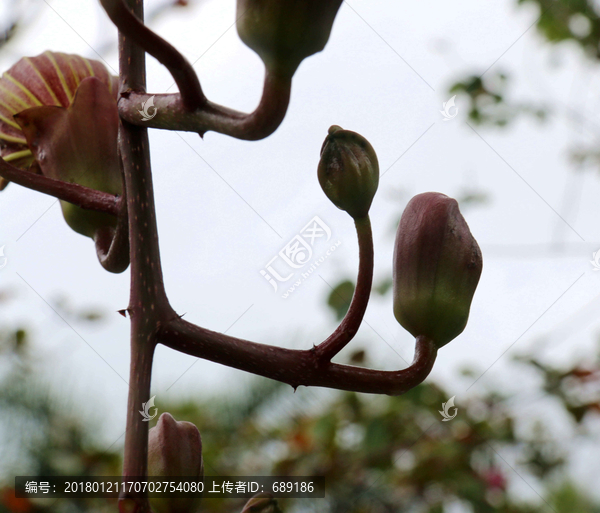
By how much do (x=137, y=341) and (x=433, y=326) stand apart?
0.44 feet

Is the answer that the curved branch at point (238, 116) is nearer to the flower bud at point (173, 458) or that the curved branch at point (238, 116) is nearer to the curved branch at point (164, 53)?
the curved branch at point (164, 53)

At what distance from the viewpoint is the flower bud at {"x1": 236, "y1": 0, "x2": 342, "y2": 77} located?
0.68 ft

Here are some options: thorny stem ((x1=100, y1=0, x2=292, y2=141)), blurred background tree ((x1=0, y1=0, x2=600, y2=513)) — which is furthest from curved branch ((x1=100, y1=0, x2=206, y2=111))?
blurred background tree ((x1=0, y1=0, x2=600, y2=513))

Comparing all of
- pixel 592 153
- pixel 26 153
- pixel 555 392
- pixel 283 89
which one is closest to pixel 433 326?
pixel 283 89

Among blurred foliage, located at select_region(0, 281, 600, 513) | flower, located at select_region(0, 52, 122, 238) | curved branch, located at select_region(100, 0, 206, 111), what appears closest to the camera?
curved branch, located at select_region(100, 0, 206, 111)

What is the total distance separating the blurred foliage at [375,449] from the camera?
3.30 ft

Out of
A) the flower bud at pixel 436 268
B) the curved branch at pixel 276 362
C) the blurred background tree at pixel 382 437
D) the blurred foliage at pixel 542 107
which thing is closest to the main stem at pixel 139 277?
the curved branch at pixel 276 362

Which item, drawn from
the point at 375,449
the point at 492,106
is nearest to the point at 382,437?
the point at 375,449

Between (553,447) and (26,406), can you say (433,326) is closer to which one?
(553,447)

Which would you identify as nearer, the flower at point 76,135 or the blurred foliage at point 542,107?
the flower at point 76,135

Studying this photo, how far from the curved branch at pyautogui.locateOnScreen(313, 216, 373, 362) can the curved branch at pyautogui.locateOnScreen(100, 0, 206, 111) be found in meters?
0.10

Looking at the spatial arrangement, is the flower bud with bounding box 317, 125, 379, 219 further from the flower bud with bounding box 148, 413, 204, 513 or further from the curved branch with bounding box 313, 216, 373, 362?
the flower bud with bounding box 148, 413, 204, 513

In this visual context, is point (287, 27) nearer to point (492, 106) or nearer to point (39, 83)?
point (39, 83)

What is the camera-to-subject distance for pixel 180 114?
21 cm
